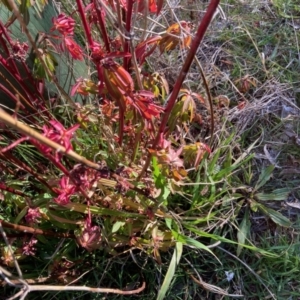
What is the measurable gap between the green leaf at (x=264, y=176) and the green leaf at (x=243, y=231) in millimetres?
87

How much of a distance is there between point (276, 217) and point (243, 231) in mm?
114

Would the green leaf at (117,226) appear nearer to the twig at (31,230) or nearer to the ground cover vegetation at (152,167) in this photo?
the ground cover vegetation at (152,167)

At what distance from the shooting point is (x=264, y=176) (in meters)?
1.59

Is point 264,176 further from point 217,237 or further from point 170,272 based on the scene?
point 170,272

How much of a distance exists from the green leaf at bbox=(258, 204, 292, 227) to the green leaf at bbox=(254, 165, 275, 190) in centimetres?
7

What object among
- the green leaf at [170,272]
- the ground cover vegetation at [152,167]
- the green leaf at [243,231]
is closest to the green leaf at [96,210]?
the ground cover vegetation at [152,167]

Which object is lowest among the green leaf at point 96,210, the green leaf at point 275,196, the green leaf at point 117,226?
the green leaf at point 275,196

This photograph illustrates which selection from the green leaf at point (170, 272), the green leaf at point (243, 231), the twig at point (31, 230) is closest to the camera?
the twig at point (31, 230)

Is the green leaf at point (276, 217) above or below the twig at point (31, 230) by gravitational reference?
below

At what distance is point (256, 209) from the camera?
1.53m

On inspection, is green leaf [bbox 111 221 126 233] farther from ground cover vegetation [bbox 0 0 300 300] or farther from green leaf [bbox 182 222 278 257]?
green leaf [bbox 182 222 278 257]

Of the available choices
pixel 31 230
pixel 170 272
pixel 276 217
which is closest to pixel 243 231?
pixel 276 217

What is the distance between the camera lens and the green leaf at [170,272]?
1341 mm

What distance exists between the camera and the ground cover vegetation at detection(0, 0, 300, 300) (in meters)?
1.21
